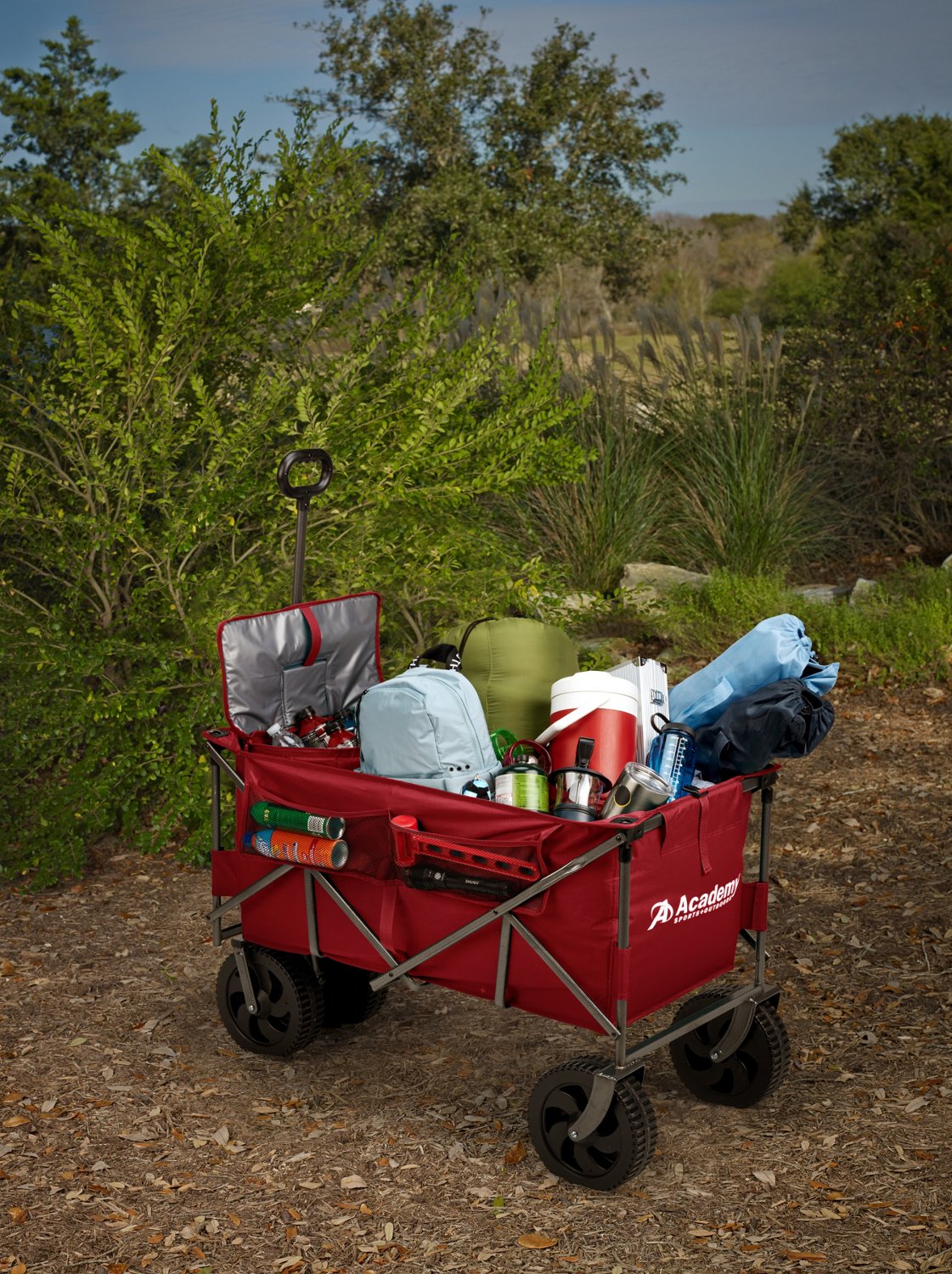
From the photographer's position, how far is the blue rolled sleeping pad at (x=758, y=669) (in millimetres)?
2760

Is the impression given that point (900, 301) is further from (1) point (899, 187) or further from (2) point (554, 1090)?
(1) point (899, 187)

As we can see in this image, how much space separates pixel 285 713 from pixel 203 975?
102 cm

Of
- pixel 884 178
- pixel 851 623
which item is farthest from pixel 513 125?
pixel 851 623

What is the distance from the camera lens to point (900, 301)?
28.7 ft

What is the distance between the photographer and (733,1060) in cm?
300

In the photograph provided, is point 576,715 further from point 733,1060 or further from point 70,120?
point 70,120

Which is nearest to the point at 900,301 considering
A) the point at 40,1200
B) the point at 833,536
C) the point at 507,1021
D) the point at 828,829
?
the point at 833,536

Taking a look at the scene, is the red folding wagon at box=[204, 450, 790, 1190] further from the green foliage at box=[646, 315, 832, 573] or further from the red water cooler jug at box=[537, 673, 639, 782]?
the green foliage at box=[646, 315, 832, 573]

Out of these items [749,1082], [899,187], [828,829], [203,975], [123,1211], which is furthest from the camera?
[899,187]

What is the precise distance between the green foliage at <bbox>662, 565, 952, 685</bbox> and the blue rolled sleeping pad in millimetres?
3533

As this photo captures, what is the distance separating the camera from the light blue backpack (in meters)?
2.81

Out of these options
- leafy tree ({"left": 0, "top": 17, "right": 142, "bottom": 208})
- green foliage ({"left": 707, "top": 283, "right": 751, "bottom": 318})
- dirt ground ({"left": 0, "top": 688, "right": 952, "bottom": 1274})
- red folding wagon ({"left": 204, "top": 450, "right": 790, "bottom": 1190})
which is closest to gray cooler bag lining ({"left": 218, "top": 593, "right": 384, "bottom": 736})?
red folding wagon ({"left": 204, "top": 450, "right": 790, "bottom": 1190})

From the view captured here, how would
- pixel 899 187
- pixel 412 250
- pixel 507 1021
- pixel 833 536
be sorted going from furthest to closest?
pixel 899 187
pixel 412 250
pixel 833 536
pixel 507 1021

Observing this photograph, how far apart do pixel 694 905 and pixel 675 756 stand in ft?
1.03
